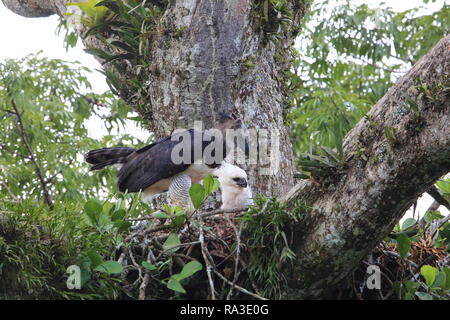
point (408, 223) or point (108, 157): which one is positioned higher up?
point (108, 157)

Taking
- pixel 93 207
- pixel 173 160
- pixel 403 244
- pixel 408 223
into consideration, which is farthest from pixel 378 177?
pixel 173 160

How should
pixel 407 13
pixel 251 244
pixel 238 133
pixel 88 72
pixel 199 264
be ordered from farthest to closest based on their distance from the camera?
pixel 407 13 → pixel 88 72 → pixel 238 133 → pixel 251 244 → pixel 199 264

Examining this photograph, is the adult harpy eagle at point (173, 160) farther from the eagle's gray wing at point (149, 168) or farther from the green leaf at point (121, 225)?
the green leaf at point (121, 225)

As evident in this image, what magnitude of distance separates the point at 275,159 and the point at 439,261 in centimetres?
137

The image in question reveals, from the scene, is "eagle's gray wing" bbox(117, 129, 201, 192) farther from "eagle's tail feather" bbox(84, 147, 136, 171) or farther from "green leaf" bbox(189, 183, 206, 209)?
"green leaf" bbox(189, 183, 206, 209)

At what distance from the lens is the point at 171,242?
11.0ft

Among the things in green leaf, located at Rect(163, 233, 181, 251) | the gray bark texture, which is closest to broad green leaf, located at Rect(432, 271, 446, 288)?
the gray bark texture

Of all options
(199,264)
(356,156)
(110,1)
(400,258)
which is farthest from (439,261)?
(110,1)

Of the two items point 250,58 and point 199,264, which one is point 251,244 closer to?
point 199,264

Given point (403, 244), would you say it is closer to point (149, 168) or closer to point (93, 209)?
point (93, 209)

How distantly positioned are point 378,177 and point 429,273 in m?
0.58

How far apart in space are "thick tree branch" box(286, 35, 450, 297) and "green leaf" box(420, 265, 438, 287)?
0.96 ft

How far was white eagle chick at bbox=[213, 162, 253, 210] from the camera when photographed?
15.0ft

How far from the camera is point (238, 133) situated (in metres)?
4.48
